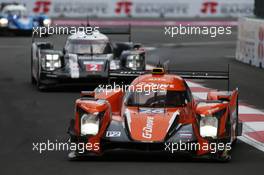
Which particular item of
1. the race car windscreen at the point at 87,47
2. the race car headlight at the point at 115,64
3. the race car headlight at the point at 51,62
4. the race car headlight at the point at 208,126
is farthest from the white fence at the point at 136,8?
the race car headlight at the point at 208,126

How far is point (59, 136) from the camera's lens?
14.5m

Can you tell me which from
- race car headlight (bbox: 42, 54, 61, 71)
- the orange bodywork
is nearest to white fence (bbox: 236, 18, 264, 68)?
race car headlight (bbox: 42, 54, 61, 71)

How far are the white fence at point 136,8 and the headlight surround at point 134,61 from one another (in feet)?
83.7

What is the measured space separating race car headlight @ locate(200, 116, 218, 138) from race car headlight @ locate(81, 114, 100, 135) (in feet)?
4.35

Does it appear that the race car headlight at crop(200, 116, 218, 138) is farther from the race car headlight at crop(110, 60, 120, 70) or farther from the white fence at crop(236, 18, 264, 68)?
the white fence at crop(236, 18, 264, 68)

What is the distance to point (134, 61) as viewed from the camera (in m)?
21.6

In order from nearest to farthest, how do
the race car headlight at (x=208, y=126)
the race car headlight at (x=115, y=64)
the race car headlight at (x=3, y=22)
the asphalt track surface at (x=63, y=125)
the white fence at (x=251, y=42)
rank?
the asphalt track surface at (x=63, y=125) → the race car headlight at (x=208, y=126) → the race car headlight at (x=115, y=64) → the white fence at (x=251, y=42) → the race car headlight at (x=3, y=22)

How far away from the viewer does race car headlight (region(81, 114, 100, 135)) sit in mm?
12586

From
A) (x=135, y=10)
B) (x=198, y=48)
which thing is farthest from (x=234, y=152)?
(x=135, y=10)

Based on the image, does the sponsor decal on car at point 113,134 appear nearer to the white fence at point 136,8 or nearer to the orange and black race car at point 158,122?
the orange and black race car at point 158,122

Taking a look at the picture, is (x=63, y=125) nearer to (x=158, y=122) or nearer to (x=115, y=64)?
(x=158, y=122)

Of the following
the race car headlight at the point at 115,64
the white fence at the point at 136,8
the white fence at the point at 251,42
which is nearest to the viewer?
the race car headlight at the point at 115,64

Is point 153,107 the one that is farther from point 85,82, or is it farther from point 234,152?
point 85,82

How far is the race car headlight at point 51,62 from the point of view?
835 inches
